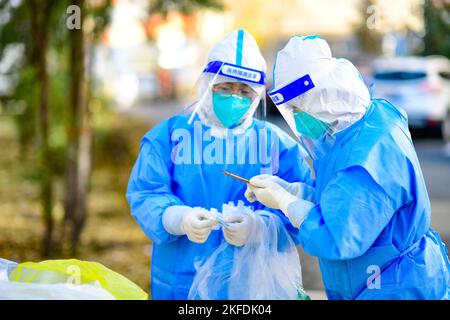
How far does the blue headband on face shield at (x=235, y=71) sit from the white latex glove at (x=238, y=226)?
57 centimetres

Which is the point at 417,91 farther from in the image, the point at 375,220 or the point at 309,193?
the point at 375,220

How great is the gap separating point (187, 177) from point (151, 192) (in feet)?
0.52

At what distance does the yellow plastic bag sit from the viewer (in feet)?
8.82

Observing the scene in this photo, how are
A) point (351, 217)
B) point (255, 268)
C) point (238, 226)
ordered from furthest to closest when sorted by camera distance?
point (255, 268) → point (238, 226) → point (351, 217)

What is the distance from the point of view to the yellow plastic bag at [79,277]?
8.82ft

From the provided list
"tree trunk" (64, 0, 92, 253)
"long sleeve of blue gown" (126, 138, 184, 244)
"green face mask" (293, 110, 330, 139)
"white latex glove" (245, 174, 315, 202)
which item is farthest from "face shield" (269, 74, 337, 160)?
"tree trunk" (64, 0, 92, 253)

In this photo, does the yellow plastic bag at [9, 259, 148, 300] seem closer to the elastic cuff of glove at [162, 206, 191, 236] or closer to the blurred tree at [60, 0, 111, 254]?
the elastic cuff of glove at [162, 206, 191, 236]

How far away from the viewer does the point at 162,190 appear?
2.98 meters

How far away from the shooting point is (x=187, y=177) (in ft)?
9.86

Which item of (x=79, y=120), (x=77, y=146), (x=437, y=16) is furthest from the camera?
(x=77, y=146)

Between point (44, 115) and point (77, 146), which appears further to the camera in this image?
point (77, 146)

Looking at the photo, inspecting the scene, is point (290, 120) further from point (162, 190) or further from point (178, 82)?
point (178, 82)

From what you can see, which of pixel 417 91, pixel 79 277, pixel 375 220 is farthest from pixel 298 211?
pixel 417 91
